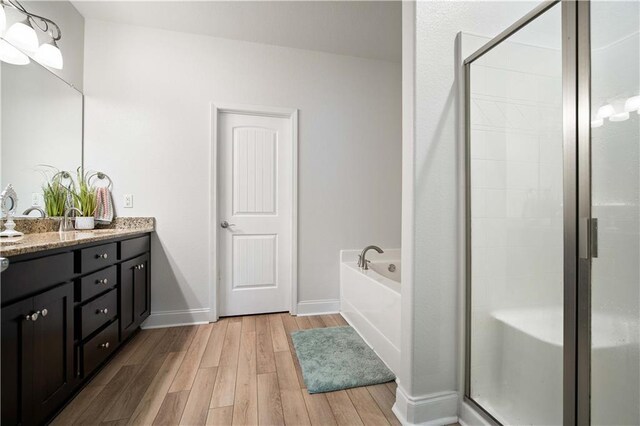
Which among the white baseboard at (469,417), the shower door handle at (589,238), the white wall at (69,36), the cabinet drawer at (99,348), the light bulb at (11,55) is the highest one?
the white wall at (69,36)

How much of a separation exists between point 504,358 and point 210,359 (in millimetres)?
1686

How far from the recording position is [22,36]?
1.57 metres

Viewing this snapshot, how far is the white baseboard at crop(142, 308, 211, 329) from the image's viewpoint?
2.31 meters

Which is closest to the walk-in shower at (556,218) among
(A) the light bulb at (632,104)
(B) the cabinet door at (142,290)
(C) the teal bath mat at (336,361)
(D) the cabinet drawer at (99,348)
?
(A) the light bulb at (632,104)

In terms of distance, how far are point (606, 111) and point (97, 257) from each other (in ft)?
7.74

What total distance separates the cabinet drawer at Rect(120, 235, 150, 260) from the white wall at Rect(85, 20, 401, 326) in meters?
0.16

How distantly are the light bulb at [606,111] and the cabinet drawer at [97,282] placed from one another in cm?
229

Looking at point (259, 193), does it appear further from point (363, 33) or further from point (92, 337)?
point (363, 33)

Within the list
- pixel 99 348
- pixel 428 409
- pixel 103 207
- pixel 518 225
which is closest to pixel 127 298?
pixel 99 348

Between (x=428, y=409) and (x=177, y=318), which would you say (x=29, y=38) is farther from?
(x=428, y=409)

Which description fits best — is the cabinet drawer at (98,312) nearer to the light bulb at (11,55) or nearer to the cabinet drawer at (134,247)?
the cabinet drawer at (134,247)

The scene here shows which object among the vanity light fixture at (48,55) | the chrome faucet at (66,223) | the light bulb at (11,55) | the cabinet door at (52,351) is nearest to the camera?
the cabinet door at (52,351)

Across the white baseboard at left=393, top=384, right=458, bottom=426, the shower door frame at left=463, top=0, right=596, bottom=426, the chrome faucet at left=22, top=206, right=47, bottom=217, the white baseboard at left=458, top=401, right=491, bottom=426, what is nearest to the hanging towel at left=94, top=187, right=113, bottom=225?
the chrome faucet at left=22, top=206, right=47, bottom=217

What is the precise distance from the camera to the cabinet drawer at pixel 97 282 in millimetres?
1392
